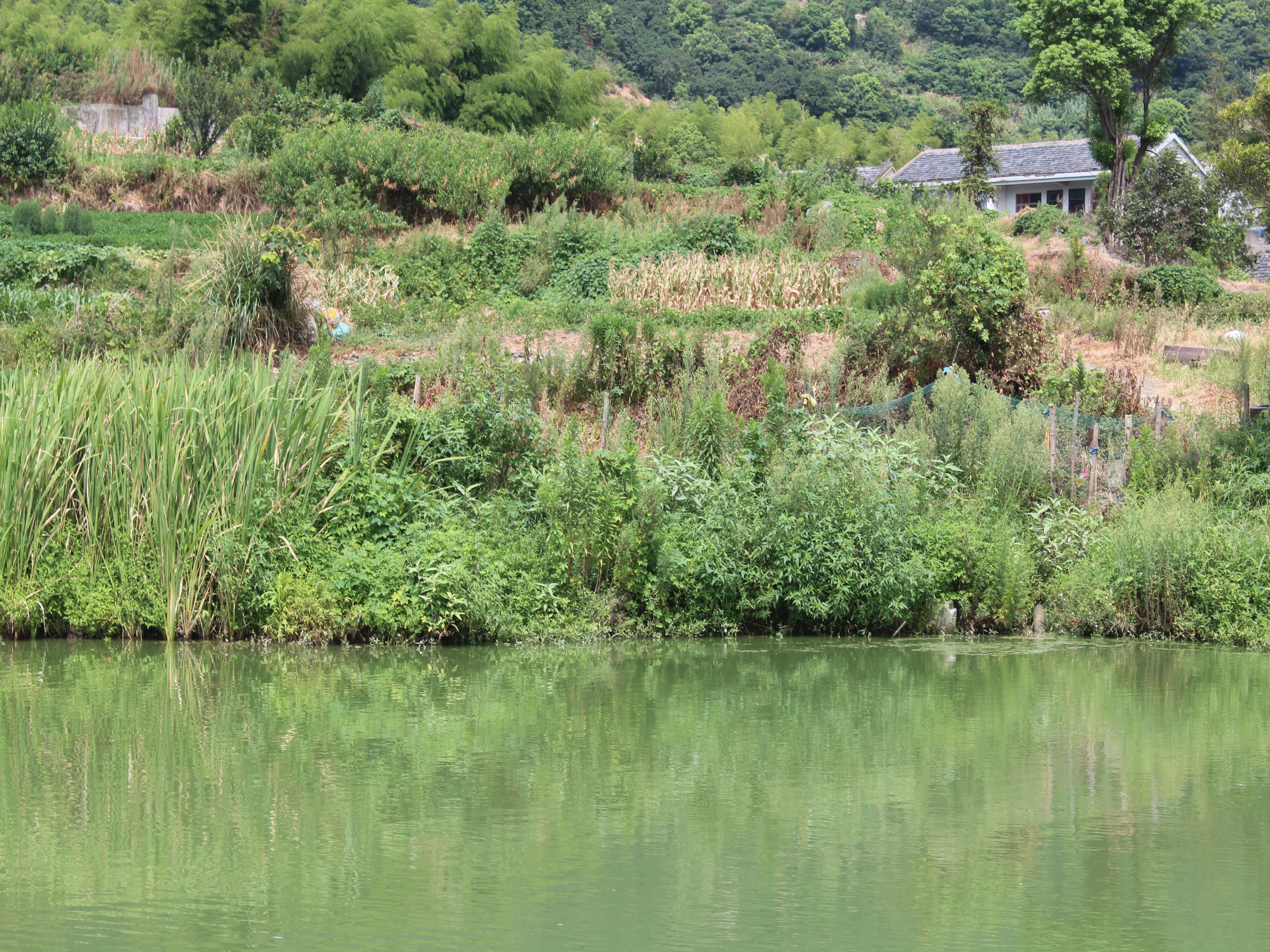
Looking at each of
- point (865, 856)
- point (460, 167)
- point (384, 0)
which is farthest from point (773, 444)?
point (384, 0)

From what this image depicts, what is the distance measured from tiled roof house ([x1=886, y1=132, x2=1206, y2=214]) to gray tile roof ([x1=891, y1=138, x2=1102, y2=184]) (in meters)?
0.04

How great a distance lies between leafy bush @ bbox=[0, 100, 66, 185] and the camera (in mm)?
28453

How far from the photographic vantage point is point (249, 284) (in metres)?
18.7

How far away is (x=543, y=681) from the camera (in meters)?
10.6

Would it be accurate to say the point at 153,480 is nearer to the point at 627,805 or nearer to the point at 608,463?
the point at 608,463

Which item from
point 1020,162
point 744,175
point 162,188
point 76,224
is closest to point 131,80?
point 162,188

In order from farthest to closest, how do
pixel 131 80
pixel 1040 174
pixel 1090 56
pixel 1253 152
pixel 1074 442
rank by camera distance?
pixel 1040 174, pixel 1090 56, pixel 131 80, pixel 1253 152, pixel 1074 442

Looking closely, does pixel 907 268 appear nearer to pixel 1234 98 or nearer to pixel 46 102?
pixel 46 102

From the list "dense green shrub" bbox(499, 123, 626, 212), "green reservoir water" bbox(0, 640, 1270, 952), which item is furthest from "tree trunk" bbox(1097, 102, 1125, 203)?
"green reservoir water" bbox(0, 640, 1270, 952)

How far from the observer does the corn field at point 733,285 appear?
22.6 meters

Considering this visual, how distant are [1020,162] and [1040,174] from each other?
7.38ft

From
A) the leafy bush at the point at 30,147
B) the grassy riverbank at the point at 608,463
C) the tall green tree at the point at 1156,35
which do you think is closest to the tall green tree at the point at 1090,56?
the tall green tree at the point at 1156,35

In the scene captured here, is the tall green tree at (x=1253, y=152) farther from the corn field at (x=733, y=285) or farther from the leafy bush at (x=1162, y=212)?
the corn field at (x=733, y=285)

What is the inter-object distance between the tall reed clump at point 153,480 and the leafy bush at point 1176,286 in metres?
21.2
